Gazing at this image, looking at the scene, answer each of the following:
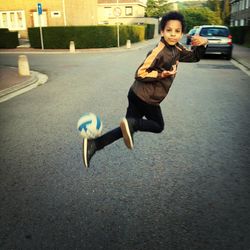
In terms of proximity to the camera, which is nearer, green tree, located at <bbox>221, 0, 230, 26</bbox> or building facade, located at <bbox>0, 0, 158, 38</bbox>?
building facade, located at <bbox>0, 0, 158, 38</bbox>

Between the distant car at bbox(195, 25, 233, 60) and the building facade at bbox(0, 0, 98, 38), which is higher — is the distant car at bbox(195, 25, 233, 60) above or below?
below

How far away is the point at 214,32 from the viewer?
61.1 ft

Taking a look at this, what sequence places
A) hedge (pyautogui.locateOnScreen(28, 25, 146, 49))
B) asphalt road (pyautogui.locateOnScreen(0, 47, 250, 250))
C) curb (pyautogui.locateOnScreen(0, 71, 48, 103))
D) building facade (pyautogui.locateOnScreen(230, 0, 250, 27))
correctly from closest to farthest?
asphalt road (pyautogui.locateOnScreen(0, 47, 250, 250)) < curb (pyautogui.locateOnScreen(0, 71, 48, 103)) < hedge (pyautogui.locateOnScreen(28, 25, 146, 49)) < building facade (pyautogui.locateOnScreen(230, 0, 250, 27))

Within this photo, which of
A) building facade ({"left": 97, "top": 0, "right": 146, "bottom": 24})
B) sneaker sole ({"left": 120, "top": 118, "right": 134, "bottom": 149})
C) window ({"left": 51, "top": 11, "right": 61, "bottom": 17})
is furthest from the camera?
building facade ({"left": 97, "top": 0, "right": 146, "bottom": 24})

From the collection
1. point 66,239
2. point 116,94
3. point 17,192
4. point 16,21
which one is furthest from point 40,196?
point 16,21

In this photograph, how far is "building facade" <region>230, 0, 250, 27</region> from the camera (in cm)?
5416

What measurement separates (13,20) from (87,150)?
4102cm

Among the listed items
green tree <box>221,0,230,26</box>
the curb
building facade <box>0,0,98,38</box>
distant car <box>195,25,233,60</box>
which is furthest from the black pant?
green tree <box>221,0,230,26</box>

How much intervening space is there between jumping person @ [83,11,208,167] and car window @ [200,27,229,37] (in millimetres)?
15429

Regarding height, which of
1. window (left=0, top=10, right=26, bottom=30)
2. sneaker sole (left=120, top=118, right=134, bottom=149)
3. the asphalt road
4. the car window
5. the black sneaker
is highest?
window (left=0, top=10, right=26, bottom=30)

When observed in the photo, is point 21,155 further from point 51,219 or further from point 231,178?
point 231,178

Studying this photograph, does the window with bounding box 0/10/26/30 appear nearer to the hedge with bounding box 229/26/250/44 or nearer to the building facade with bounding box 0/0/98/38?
the building facade with bounding box 0/0/98/38

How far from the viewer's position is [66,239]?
2646mm

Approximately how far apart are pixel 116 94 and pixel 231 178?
5691 millimetres
